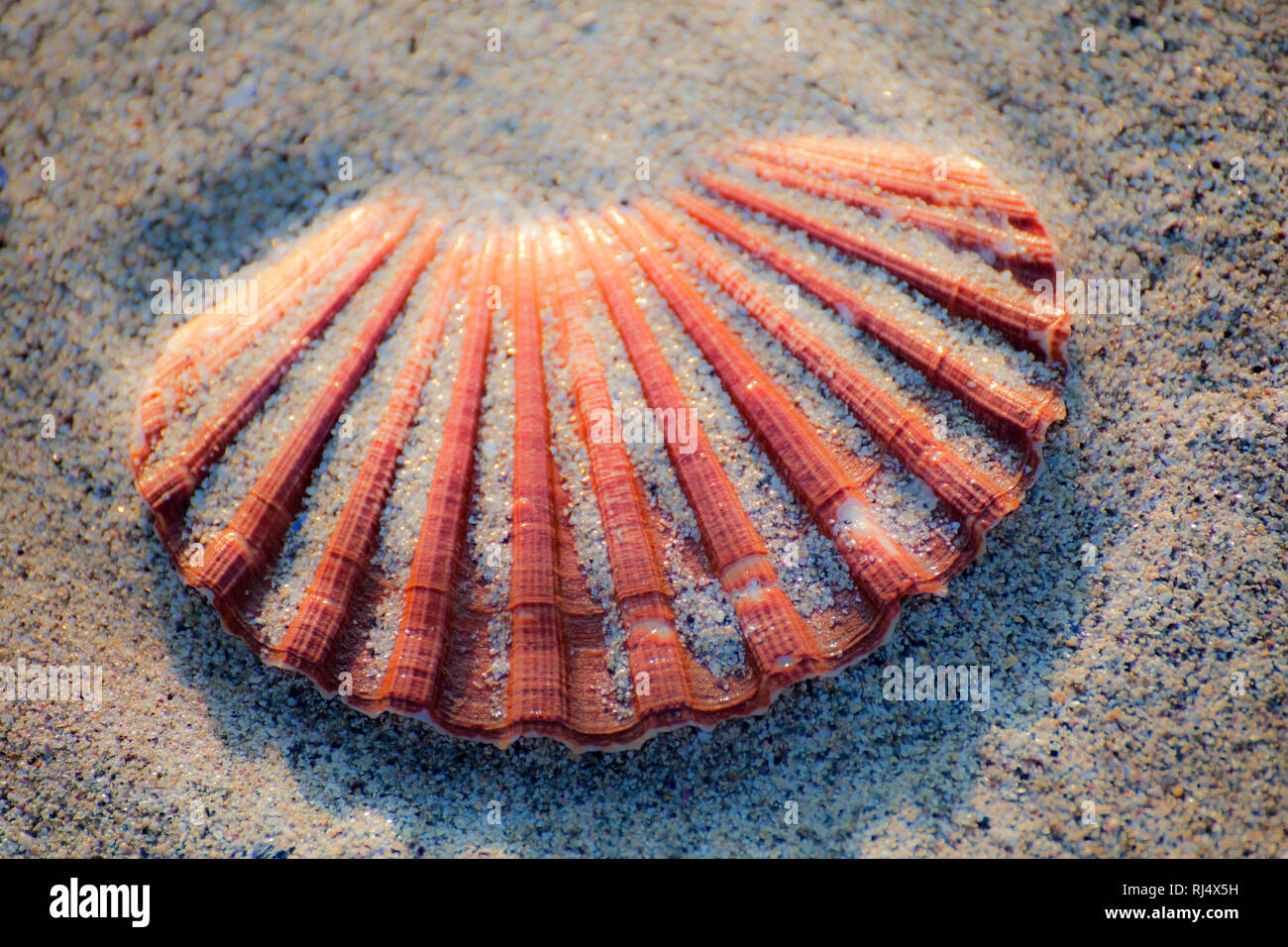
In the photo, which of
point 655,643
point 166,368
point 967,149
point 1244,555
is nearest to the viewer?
point 655,643

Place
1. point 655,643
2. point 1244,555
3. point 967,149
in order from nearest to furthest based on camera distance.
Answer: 1. point 655,643
2. point 1244,555
3. point 967,149

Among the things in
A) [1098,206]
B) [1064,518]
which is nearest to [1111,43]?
[1098,206]

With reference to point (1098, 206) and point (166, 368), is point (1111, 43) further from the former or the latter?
point (166, 368)

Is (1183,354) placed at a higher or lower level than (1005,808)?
higher
